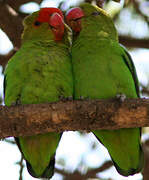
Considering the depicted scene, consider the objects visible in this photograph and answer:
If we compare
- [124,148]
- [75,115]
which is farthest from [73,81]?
[124,148]

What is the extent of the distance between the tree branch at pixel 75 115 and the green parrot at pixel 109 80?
0.35 m

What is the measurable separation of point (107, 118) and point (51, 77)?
0.81 meters

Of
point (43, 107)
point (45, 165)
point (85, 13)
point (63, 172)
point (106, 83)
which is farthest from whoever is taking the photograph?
point (63, 172)

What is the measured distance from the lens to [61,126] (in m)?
3.10

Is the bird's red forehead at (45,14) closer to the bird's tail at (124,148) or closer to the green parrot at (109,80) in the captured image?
the green parrot at (109,80)

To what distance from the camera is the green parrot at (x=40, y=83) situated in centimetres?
350

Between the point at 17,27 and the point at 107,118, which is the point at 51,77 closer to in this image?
the point at 107,118

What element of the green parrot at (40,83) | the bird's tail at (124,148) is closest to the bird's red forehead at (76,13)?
the green parrot at (40,83)

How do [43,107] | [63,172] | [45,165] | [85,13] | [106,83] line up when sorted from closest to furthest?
[43,107] → [106,83] → [45,165] → [85,13] → [63,172]

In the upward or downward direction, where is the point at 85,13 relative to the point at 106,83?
upward

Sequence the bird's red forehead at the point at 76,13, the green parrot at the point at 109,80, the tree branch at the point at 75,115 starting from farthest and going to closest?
the bird's red forehead at the point at 76,13 → the green parrot at the point at 109,80 → the tree branch at the point at 75,115

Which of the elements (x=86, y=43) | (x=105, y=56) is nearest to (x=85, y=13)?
(x=86, y=43)

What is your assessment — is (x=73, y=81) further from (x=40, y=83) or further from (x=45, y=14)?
(x=45, y=14)

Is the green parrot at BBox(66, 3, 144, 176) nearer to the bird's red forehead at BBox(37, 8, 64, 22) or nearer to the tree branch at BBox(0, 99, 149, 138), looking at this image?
the tree branch at BBox(0, 99, 149, 138)
